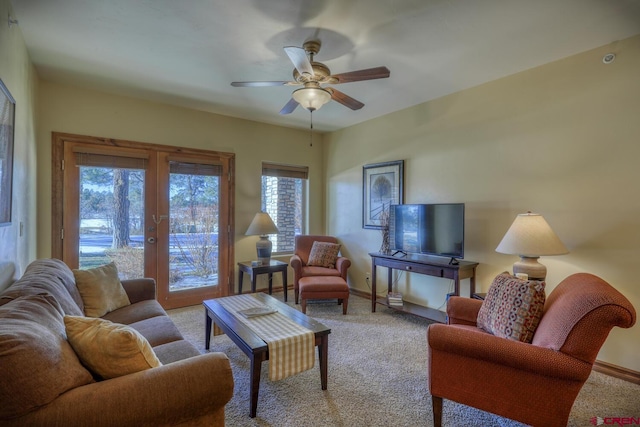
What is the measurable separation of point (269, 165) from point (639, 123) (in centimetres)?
410

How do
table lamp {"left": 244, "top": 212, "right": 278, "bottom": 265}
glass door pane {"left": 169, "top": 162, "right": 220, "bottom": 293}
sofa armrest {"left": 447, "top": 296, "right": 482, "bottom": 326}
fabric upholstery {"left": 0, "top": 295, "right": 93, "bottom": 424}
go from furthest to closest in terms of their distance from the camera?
table lamp {"left": 244, "top": 212, "right": 278, "bottom": 265}
glass door pane {"left": 169, "top": 162, "right": 220, "bottom": 293}
sofa armrest {"left": 447, "top": 296, "right": 482, "bottom": 326}
fabric upholstery {"left": 0, "top": 295, "right": 93, "bottom": 424}

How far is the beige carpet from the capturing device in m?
1.89

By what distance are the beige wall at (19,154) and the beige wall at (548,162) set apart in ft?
12.4

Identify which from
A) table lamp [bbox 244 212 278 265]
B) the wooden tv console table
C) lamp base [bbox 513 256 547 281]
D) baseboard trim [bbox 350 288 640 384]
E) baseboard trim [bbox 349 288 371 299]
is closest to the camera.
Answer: baseboard trim [bbox 350 288 640 384]

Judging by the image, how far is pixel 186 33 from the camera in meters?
2.31

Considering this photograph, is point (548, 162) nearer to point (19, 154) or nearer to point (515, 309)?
point (515, 309)

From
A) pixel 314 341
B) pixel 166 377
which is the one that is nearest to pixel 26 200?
pixel 166 377

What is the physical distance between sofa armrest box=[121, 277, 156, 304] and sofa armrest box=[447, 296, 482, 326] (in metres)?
2.60

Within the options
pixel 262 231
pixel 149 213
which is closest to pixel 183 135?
pixel 149 213

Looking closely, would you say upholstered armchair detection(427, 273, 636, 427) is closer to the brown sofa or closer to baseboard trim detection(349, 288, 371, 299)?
the brown sofa

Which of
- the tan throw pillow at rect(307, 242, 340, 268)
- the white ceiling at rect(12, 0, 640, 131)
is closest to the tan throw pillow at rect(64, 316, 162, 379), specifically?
the white ceiling at rect(12, 0, 640, 131)

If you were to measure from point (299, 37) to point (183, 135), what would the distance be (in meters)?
2.35

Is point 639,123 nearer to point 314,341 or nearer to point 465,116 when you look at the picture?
point 465,116

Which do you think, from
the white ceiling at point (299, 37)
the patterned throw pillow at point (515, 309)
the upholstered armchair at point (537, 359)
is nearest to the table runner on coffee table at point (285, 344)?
the upholstered armchair at point (537, 359)
